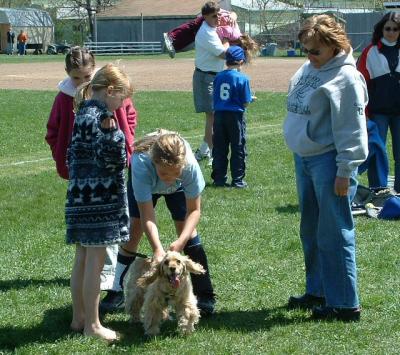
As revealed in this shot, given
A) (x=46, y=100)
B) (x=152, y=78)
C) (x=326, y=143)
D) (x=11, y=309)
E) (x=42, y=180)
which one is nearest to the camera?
(x=326, y=143)

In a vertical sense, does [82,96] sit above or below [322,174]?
above

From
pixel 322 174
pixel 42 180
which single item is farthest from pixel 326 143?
pixel 42 180

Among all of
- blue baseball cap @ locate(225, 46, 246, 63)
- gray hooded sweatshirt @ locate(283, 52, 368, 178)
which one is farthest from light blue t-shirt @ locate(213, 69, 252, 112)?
gray hooded sweatshirt @ locate(283, 52, 368, 178)

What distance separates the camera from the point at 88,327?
18.1 feet

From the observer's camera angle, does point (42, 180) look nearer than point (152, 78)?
Yes

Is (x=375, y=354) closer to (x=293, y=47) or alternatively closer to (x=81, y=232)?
(x=81, y=232)

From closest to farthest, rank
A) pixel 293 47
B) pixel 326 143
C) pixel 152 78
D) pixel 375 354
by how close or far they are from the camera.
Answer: pixel 375 354 < pixel 326 143 < pixel 152 78 < pixel 293 47

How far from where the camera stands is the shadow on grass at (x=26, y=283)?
6.70 metres

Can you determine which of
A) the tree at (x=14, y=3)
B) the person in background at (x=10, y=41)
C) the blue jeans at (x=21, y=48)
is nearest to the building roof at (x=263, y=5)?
the person in background at (x=10, y=41)

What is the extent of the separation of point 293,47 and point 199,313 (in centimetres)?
5919

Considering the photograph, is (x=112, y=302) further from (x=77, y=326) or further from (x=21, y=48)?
(x=21, y=48)

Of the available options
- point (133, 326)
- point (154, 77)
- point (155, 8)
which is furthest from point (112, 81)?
point (155, 8)

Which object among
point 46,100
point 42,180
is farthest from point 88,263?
point 46,100

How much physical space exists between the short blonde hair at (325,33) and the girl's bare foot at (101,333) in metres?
2.11
